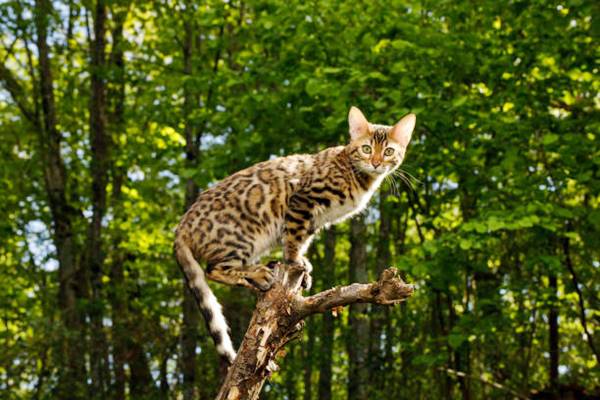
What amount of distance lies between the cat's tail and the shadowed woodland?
250cm

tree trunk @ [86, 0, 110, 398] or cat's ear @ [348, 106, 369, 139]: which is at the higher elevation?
tree trunk @ [86, 0, 110, 398]

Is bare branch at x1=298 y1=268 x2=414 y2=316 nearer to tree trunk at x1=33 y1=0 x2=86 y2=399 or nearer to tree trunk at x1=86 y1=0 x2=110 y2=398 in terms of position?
tree trunk at x1=33 y1=0 x2=86 y2=399

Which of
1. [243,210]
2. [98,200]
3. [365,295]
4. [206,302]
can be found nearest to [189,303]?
[98,200]

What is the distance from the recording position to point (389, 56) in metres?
12.6

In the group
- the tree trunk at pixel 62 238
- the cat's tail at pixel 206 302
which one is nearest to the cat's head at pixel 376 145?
the cat's tail at pixel 206 302

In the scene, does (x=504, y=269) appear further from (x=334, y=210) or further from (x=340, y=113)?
(x=334, y=210)

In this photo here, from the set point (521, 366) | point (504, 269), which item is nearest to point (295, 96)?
point (504, 269)

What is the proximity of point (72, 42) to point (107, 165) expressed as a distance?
4591 mm

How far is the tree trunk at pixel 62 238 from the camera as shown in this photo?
15.0 meters

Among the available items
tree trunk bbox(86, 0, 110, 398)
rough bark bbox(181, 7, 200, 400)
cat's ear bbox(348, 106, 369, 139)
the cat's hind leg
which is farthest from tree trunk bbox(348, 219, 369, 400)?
the cat's hind leg

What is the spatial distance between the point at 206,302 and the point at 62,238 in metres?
11.5

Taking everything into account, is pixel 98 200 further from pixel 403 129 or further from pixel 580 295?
pixel 403 129

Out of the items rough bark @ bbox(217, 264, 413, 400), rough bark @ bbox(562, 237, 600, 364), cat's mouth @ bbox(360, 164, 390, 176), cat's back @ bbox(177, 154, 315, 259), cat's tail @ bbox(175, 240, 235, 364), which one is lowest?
rough bark @ bbox(217, 264, 413, 400)

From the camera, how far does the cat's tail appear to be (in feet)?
18.7
